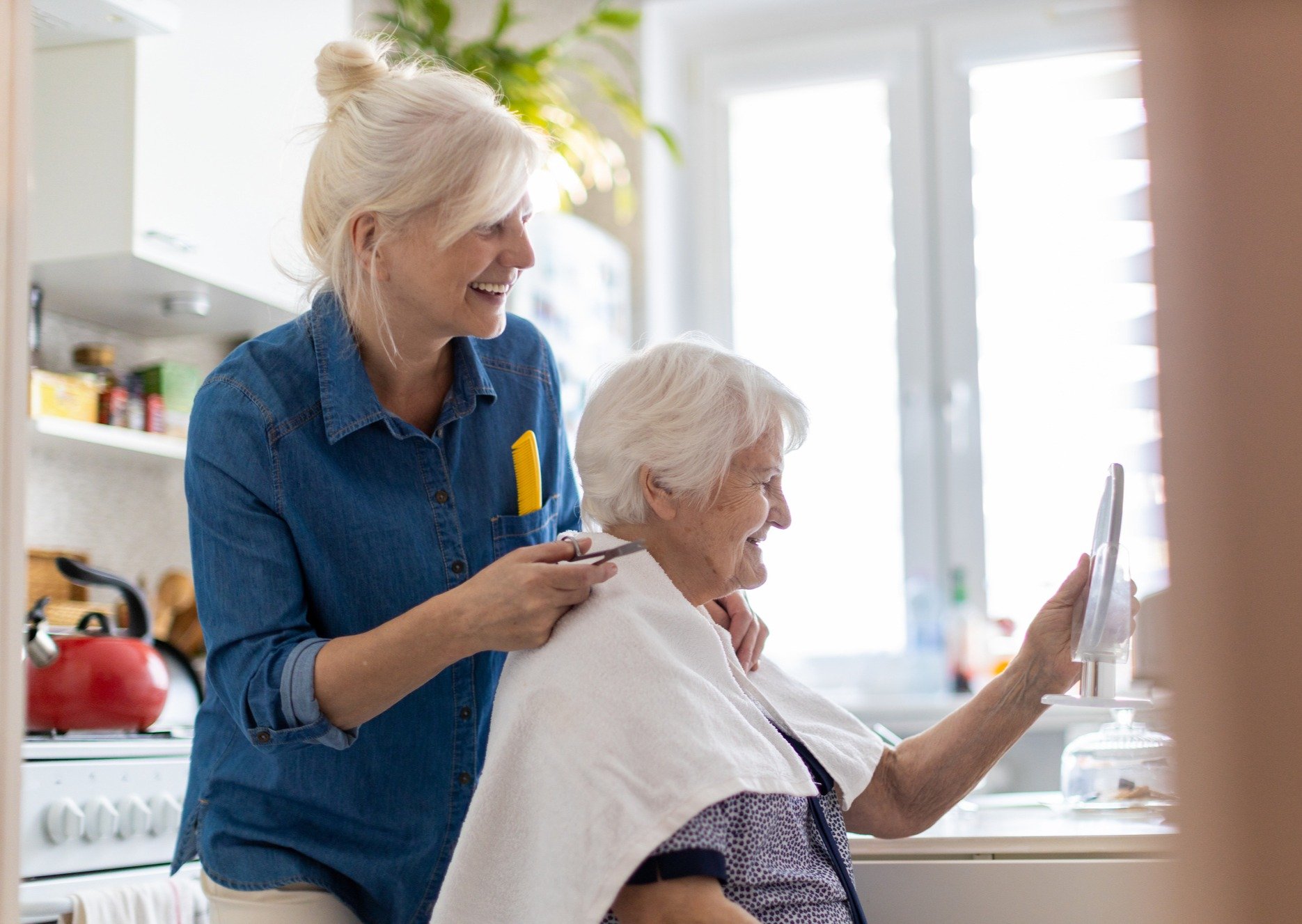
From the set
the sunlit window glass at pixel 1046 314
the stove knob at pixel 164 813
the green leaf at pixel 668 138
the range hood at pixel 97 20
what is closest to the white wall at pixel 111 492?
the range hood at pixel 97 20

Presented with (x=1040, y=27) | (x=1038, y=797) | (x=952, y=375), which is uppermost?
(x=1040, y=27)

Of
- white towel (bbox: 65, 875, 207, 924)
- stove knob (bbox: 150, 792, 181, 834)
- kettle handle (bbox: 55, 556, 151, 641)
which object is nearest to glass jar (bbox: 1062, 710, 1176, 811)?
white towel (bbox: 65, 875, 207, 924)

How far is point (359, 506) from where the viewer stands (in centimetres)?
133

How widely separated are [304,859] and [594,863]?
377mm

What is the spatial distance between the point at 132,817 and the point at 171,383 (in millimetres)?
956

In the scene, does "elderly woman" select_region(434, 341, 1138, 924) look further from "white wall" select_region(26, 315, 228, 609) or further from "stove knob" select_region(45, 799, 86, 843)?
"white wall" select_region(26, 315, 228, 609)

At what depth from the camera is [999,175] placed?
3.55m

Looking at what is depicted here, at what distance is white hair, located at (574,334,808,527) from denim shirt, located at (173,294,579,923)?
0.14 m

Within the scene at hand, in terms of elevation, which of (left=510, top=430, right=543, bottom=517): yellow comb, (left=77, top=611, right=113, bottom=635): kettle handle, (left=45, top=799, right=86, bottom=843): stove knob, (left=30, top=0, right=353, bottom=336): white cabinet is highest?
(left=30, top=0, right=353, bottom=336): white cabinet

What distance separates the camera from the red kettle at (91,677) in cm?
198

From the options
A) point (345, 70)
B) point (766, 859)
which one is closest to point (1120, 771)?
point (766, 859)

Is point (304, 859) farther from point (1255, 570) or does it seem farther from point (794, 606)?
point (794, 606)

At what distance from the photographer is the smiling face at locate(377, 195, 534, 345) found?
4.27 feet

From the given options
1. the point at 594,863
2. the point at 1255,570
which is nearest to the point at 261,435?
the point at 594,863
